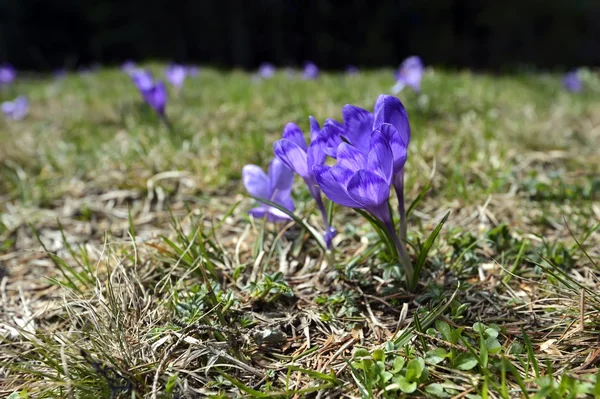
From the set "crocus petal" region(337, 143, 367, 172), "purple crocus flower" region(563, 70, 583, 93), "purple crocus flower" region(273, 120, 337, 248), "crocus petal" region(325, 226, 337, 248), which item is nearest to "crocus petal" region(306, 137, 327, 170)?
"purple crocus flower" region(273, 120, 337, 248)

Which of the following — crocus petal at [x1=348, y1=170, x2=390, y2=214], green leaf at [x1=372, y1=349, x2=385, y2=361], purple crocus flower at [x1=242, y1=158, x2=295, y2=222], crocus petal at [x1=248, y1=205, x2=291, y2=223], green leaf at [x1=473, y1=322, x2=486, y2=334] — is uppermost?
crocus petal at [x1=348, y1=170, x2=390, y2=214]

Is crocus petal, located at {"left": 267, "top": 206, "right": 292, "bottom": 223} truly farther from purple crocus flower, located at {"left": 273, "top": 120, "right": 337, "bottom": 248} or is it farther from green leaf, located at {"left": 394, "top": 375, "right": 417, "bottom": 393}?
green leaf, located at {"left": 394, "top": 375, "right": 417, "bottom": 393}

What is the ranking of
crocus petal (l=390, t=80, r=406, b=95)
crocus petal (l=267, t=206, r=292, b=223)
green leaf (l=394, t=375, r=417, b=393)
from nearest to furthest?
green leaf (l=394, t=375, r=417, b=393) < crocus petal (l=267, t=206, r=292, b=223) < crocus petal (l=390, t=80, r=406, b=95)

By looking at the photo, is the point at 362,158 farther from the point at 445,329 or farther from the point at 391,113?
the point at 445,329

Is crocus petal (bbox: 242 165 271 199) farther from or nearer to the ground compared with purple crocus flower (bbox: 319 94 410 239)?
nearer to the ground

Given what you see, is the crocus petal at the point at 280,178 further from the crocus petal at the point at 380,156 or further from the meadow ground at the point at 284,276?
the crocus petal at the point at 380,156

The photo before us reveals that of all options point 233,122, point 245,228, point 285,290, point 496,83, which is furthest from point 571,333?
point 496,83

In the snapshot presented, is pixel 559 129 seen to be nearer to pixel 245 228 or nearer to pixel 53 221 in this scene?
pixel 245 228

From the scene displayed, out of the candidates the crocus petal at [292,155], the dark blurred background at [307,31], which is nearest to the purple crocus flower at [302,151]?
the crocus petal at [292,155]
